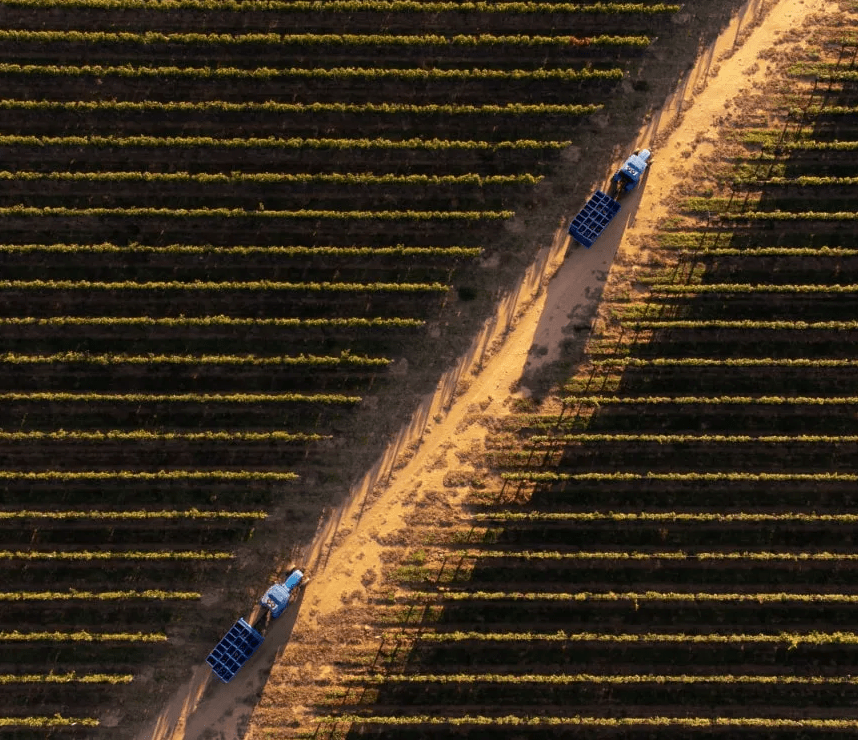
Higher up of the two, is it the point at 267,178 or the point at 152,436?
the point at 267,178

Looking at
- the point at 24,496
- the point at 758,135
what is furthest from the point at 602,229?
the point at 24,496

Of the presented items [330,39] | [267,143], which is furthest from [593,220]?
[267,143]

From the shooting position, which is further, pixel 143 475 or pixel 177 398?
pixel 177 398

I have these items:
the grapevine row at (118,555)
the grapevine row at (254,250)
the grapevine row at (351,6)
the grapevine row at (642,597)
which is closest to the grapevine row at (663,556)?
the grapevine row at (642,597)

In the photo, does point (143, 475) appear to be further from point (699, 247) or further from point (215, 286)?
point (699, 247)

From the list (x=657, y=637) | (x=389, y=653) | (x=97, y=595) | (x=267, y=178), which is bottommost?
(x=97, y=595)

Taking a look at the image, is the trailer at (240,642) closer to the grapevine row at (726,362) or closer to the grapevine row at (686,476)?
the grapevine row at (686,476)

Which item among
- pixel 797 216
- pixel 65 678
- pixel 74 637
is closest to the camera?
pixel 65 678

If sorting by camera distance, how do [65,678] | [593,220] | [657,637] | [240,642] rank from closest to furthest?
1. [240,642]
2. [65,678]
3. [657,637]
4. [593,220]
